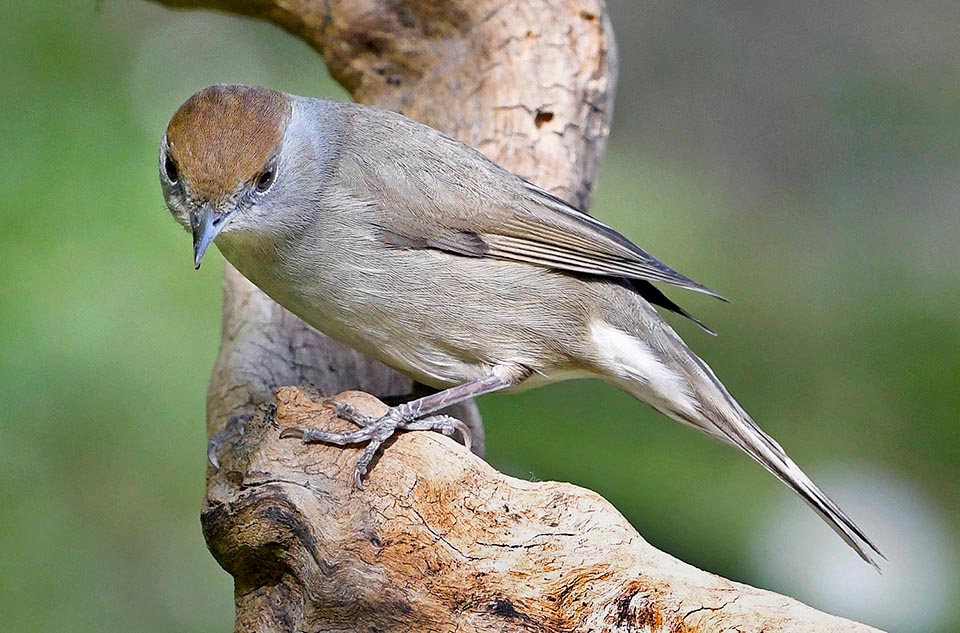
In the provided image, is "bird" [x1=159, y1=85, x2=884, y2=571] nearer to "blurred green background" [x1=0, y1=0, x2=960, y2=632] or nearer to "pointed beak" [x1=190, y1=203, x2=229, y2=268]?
"pointed beak" [x1=190, y1=203, x2=229, y2=268]

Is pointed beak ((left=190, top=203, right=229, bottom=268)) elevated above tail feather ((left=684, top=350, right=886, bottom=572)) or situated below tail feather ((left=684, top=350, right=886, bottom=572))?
above

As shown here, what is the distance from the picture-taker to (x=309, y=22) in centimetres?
471

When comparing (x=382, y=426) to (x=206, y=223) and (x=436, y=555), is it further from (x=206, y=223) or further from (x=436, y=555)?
(x=206, y=223)

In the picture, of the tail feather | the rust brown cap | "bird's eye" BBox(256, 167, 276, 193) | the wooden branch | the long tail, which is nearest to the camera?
the wooden branch

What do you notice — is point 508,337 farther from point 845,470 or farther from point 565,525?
point 845,470

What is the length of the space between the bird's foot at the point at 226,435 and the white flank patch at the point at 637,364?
1.19 m

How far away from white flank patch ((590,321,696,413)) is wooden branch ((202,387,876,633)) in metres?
0.89

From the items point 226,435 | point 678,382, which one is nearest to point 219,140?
point 226,435

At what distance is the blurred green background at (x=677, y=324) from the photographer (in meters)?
5.02

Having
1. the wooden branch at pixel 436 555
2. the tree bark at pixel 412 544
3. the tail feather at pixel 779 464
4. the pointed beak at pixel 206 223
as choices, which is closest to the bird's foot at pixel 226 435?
the tree bark at pixel 412 544

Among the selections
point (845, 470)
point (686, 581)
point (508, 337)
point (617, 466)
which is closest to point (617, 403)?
point (617, 466)

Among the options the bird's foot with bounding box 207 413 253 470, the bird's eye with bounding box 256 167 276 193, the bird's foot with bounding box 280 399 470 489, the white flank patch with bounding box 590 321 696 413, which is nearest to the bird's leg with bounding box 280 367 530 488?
the bird's foot with bounding box 280 399 470 489

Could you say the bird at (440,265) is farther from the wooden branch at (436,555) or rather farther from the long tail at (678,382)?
the wooden branch at (436,555)

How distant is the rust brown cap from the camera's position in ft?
9.90
